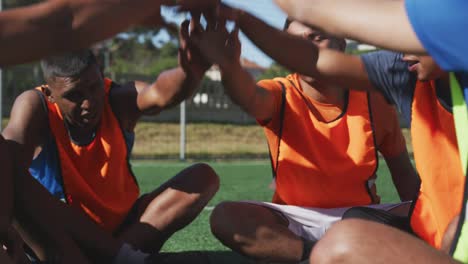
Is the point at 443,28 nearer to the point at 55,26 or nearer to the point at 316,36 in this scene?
the point at 55,26

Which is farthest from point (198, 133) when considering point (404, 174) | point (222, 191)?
point (404, 174)

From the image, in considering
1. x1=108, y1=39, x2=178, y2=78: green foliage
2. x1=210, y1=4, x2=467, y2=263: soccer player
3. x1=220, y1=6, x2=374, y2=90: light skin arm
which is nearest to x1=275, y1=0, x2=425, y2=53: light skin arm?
x1=210, y1=4, x2=467, y2=263: soccer player

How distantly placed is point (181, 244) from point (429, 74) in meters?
2.23

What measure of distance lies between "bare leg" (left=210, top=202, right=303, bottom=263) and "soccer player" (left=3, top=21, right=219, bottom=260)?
12.6 inches

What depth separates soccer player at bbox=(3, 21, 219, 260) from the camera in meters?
3.36

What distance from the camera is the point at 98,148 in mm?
3467

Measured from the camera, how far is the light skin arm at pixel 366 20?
187 centimetres

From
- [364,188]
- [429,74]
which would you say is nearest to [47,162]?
[364,188]

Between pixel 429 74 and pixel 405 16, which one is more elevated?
pixel 405 16

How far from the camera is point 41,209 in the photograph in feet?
9.98

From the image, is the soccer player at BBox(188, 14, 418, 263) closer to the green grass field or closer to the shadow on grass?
the shadow on grass

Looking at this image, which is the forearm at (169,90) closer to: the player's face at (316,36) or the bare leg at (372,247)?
the player's face at (316,36)

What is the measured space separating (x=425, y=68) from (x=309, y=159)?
1187 mm

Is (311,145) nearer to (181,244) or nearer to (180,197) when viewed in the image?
(180,197)
